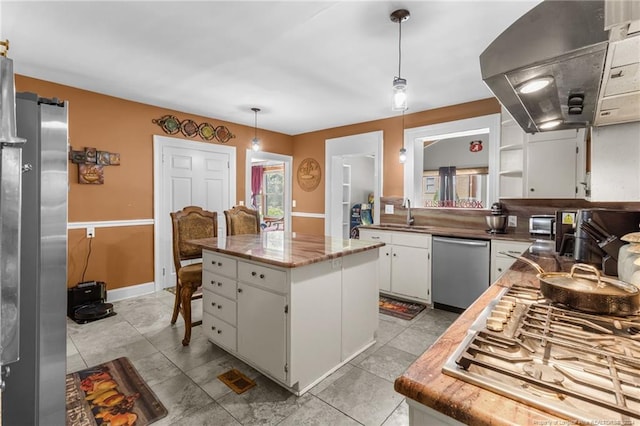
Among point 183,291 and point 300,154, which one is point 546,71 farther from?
point 300,154

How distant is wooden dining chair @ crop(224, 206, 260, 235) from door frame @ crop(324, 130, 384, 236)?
1.93 metres

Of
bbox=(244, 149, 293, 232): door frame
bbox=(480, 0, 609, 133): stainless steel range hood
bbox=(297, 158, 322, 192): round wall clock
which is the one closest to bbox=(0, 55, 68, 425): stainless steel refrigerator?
bbox=(480, 0, 609, 133): stainless steel range hood

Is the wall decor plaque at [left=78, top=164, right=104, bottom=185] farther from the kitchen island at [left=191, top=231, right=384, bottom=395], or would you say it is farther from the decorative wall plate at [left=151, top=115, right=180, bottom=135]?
the kitchen island at [left=191, top=231, right=384, bottom=395]

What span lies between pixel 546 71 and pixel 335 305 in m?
1.75

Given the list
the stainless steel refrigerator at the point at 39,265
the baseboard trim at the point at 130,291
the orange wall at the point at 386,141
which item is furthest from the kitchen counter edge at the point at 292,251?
the orange wall at the point at 386,141

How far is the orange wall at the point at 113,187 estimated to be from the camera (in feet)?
11.1

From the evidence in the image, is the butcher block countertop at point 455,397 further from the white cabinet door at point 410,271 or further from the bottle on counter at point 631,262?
the white cabinet door at point 410,271

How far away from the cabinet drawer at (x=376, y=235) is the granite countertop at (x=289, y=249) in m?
1.31

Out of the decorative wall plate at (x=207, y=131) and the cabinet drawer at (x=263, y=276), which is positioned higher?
the decorative wall plate at (x=207, y=131)

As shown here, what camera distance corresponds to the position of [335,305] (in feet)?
7.03

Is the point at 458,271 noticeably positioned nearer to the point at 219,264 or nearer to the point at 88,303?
the point at 219,264

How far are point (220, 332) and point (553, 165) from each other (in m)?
3.50

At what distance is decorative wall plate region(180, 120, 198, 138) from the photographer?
430cm

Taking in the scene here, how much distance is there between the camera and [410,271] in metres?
3.59
